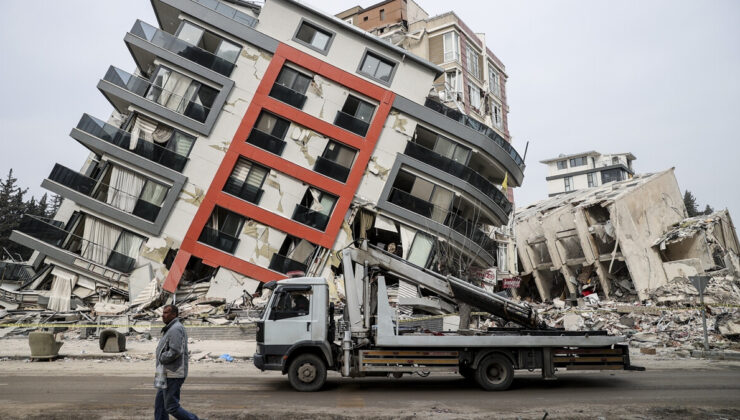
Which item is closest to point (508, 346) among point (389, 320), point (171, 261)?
point (389, 320)

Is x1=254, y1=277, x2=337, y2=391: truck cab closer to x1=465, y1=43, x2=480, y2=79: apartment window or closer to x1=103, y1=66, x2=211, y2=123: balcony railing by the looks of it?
x1=103, y1=66, x2=211, y2=123: balcony railing

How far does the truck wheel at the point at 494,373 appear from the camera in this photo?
1002 centimetres

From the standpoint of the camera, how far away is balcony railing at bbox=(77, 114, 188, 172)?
2550 cm

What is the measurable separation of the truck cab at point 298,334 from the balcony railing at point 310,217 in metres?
16.1

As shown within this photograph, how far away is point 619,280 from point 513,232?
11.1 meters

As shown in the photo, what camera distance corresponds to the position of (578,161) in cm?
8988

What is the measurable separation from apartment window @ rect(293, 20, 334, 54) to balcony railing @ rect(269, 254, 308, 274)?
12291 millimetres

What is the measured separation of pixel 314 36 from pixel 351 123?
579 cm

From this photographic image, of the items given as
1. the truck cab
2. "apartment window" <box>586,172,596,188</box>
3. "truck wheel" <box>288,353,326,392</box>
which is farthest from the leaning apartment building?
"apartment window" <box>586,172,596,188</box>

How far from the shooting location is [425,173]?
1084 inches

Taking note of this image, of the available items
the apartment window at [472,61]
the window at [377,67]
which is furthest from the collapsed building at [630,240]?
the window at [377,67]

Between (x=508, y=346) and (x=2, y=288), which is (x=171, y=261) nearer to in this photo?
(x=2, y=288)

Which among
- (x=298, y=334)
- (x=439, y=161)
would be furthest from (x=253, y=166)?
(x=298, y=334)

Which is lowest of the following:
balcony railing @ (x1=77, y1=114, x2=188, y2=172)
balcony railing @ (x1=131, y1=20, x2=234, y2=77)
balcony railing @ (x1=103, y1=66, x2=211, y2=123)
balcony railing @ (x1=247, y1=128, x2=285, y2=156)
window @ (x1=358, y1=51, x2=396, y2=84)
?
balcony railing @ (x1=77, y1=114, x2=188, y2=172)
